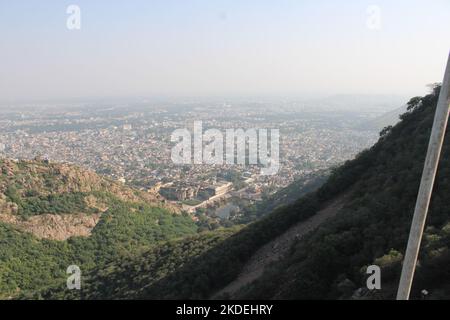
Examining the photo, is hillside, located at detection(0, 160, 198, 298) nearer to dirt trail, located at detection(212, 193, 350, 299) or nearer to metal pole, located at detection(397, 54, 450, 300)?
dirt trail, located at detection(212, 193, 350, 299)

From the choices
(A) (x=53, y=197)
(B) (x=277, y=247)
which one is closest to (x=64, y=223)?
(A) (x=53, y=197)

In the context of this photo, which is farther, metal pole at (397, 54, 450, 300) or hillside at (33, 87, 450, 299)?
hillside at (33, 87, 450, 299)

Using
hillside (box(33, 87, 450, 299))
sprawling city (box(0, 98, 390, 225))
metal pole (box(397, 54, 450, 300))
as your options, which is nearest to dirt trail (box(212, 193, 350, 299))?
hillside (box(33, 87, 450, 299))

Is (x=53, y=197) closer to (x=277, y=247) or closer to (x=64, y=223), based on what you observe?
(x=64, y=223)

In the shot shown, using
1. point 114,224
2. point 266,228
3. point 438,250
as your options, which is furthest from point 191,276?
point 114,224
